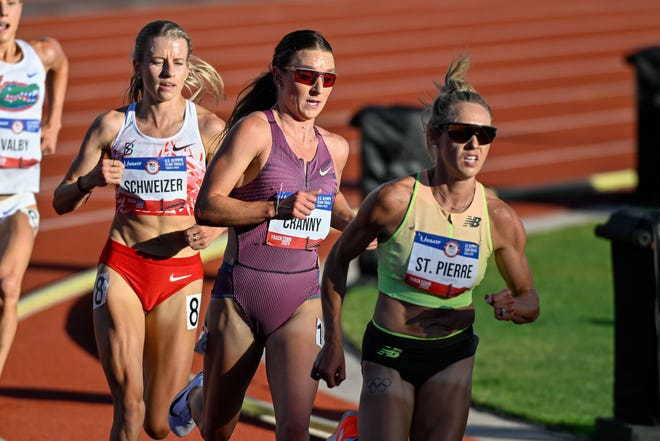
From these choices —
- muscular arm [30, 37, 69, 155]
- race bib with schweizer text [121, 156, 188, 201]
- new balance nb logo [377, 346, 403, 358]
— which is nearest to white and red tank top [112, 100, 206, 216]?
race bib with schweizer text [121, 156, 188, 201]

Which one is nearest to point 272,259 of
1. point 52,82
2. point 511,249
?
point 511,249

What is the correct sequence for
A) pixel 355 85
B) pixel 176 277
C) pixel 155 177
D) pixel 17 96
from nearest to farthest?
pixel 155 177, pixel 176 277, pixel 17 96, pixel 355 85

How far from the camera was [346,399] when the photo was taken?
28.2ft

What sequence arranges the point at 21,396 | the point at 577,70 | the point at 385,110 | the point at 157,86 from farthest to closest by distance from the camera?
the point at 577,70 → the point at 385,110 → the point at 21,396 → the point at 157,86

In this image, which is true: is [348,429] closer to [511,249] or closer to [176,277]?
[511,249]

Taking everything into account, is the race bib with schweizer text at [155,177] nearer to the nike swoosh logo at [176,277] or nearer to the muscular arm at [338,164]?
the nike swoosh logo at [176,277]

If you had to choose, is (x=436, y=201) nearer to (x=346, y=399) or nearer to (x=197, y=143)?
(x=197, y=143)

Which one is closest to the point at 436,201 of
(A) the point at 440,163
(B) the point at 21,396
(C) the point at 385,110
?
(A) the point at 440,163

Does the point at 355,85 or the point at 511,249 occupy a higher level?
the point at 511,249

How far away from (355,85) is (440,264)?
1738cm

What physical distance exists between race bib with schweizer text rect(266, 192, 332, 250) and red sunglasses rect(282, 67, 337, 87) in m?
0.50

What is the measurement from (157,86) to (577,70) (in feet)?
60.8

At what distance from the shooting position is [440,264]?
5445 mm

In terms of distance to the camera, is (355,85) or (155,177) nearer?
(155,177)
